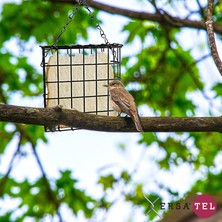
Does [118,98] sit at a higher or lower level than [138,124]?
higher

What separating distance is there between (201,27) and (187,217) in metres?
4.74

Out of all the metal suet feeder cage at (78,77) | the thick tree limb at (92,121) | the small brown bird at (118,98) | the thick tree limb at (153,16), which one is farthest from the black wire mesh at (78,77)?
the thick tree limb at (153,16)

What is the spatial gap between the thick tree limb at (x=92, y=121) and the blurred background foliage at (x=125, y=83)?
2.55 m

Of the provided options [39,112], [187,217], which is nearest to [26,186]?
[39,112]

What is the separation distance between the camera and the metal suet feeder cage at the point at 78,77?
407cm

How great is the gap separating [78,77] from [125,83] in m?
1.96

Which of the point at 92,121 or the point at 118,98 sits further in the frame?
the point at 118,98

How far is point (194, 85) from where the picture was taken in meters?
6.86

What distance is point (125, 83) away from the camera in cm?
609

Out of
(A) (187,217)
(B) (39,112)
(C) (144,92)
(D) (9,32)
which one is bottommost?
(A) (187,217)

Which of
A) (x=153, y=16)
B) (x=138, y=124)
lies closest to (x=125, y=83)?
(x=153, y=16)

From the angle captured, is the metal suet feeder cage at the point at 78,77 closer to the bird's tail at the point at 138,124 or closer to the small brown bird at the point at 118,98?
the small brown bird at the point at 118,98

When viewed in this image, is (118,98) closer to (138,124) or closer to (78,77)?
(78,77)

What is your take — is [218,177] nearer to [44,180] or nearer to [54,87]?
[44,180]
